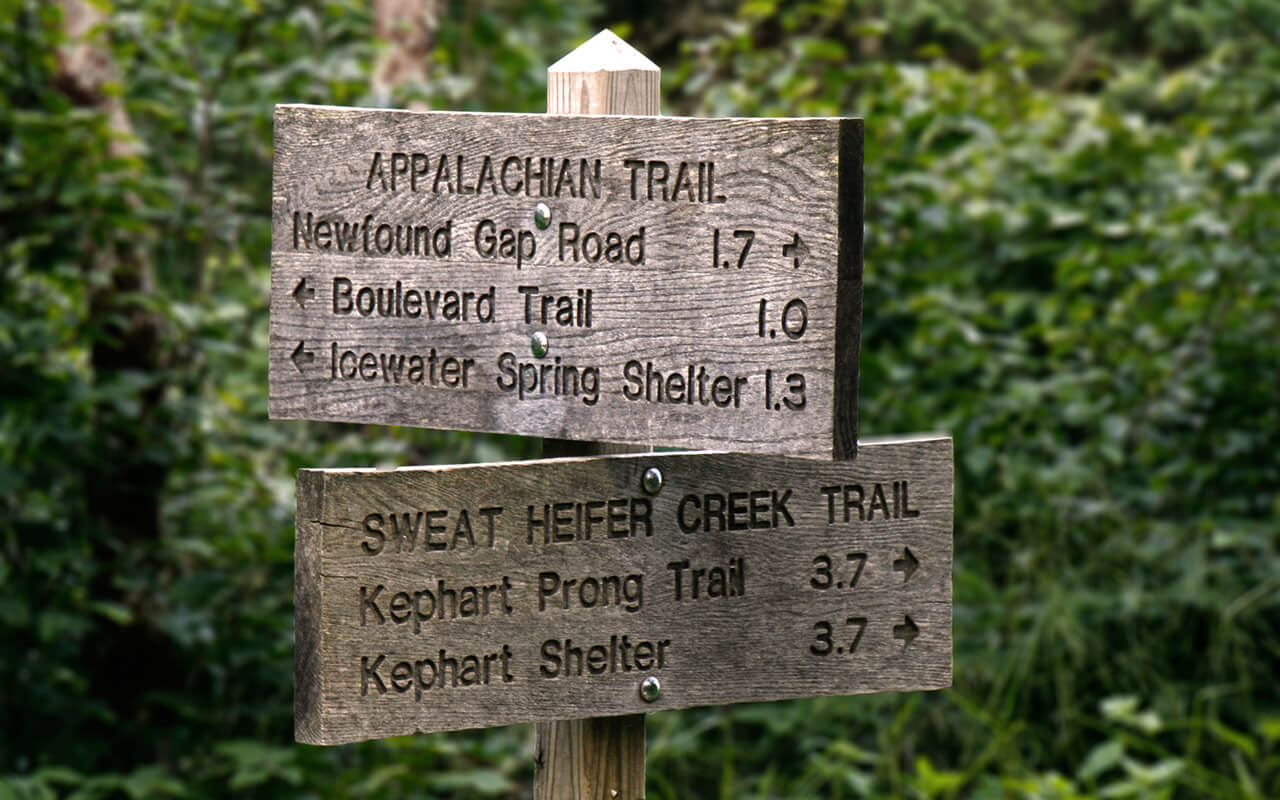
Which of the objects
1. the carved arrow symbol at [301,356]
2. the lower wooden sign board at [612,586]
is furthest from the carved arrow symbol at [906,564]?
the carved arrow symbol at [301,356]

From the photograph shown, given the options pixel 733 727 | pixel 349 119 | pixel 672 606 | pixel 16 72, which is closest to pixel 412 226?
pixel 349 119

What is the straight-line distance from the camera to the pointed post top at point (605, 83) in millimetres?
1779

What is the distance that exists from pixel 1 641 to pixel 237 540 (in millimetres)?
588

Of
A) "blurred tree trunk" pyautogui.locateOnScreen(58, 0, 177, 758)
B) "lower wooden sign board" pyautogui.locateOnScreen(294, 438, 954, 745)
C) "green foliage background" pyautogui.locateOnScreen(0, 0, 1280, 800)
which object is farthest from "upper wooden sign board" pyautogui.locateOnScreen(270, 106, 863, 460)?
"blurred tree trunk" pyautogui.locateOnScreen(58, 0, 177, 758)

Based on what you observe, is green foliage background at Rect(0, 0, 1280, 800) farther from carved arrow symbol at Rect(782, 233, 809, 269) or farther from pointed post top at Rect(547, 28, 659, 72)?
carved arrow symbol at Rect(782, 233, 809, 269)

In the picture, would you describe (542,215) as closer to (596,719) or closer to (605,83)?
(605,83)

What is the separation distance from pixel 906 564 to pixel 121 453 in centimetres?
240

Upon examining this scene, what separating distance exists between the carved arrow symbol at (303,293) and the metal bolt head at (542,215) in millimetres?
301

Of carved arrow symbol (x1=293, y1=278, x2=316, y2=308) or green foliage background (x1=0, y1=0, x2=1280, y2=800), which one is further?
green foliage background (x1=0, y1=0, x2=1280, y2=800)

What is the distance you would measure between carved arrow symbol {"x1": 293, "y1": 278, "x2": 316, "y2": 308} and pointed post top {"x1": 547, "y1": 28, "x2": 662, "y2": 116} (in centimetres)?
37

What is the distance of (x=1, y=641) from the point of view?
342 cm

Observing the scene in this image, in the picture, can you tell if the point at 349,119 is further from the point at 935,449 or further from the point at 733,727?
the point at 733,727

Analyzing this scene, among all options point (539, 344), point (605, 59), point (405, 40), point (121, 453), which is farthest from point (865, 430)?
point (539, 344)

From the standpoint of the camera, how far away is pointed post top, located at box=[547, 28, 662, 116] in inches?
70.1
